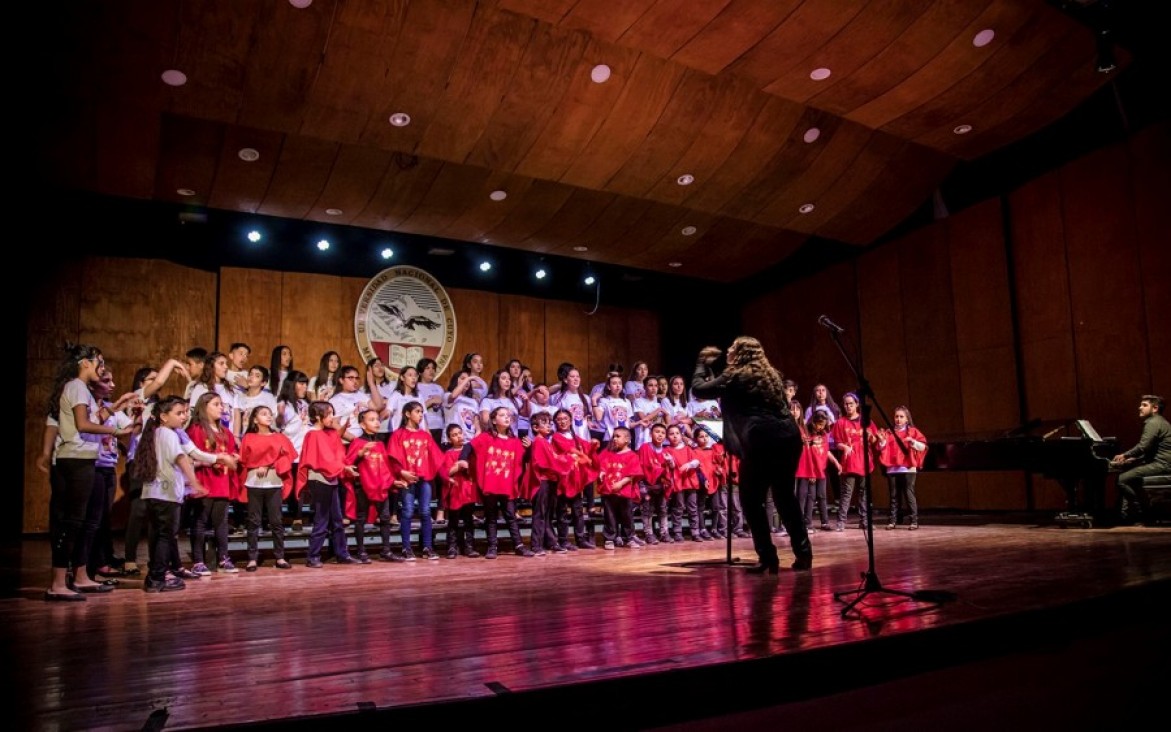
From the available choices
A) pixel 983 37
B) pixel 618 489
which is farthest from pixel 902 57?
pixel 618 489

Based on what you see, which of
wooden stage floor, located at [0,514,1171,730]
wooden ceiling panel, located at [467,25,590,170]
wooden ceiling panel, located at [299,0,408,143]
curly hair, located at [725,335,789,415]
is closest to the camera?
wooden stage floor, located at [0,514,1171,730]

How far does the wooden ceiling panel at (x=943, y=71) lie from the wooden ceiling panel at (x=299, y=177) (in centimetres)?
581

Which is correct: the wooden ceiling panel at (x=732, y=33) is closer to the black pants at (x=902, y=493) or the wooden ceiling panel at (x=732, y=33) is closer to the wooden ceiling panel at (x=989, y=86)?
the wooden ceiling panel at (x=989, y=86)

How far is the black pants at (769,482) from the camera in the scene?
14.6 ft

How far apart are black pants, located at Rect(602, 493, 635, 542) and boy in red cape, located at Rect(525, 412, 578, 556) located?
0.57m

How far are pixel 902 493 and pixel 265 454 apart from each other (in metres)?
6.89

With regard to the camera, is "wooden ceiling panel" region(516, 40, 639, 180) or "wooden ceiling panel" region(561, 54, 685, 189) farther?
"wooden ceiling panel" region(561, 54, 685, 189)

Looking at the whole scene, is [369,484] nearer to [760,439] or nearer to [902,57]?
[760,439]

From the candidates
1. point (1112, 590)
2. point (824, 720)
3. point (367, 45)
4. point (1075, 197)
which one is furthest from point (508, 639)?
point (1075, 197)

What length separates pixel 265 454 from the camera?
586 cm


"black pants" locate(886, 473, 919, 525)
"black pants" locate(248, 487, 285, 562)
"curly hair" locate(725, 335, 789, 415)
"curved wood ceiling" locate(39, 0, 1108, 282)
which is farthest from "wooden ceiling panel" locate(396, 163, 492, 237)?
"black pants" locate(886, 473, 919, 525)

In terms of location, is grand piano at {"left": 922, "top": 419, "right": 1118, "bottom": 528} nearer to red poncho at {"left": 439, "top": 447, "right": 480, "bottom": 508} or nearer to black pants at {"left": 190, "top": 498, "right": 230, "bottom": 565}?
red poncho at {"left": 439, "top": 447, "right": 480, "bottom": 508}

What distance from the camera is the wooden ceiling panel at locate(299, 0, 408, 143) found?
6066mm

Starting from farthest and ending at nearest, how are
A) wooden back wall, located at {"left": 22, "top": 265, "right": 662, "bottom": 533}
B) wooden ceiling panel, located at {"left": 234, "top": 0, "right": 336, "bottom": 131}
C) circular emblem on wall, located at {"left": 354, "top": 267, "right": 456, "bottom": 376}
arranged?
1. circular emblem on wall, located at {"left": 354, "top": 267, "right": 456, "bottom": 376}
2. wooden back wall, located at {"left": 22, "top": 265, "right": 662, "bottom": 533}
3. wooden ceiling panel, located at {"left": 234, "top": 0, "right": 336, "bottom": 131}
